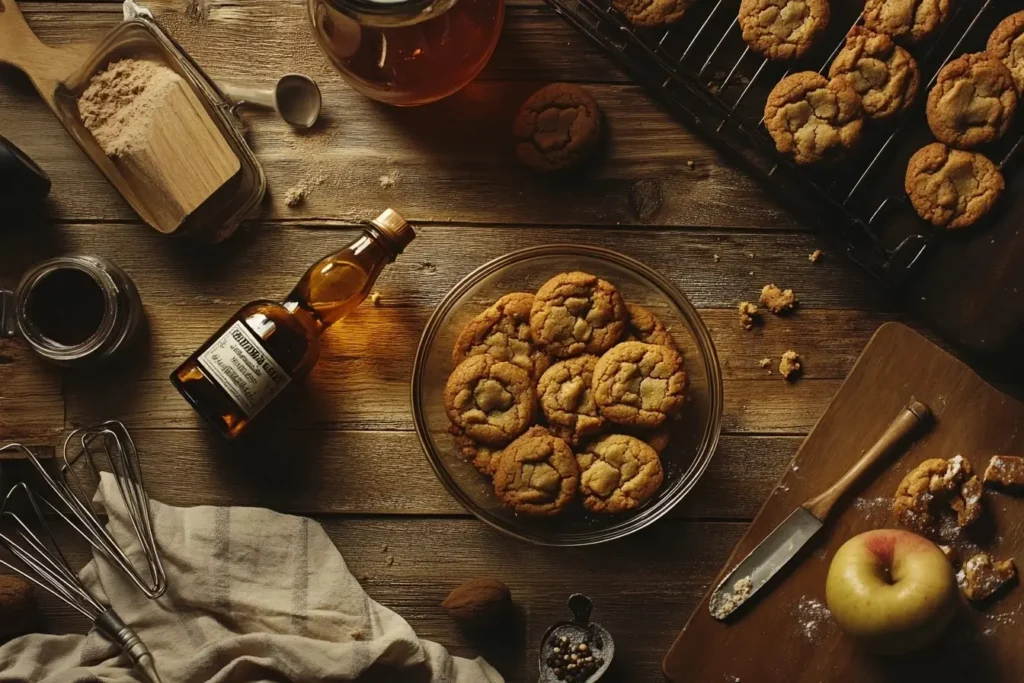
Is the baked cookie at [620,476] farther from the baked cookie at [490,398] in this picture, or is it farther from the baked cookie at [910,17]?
the baked cookie at [910,17]

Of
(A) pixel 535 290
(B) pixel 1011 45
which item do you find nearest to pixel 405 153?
(A) pixel 535 290

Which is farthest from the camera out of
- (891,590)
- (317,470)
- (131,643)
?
(317,470)

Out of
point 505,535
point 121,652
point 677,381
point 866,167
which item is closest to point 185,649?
point 121,652

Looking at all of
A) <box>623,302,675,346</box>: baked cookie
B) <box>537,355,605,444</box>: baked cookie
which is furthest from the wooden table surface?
<box>537,355,605,444</box>: baked cookie

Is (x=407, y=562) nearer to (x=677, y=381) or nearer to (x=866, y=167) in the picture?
(x=677, y=381)

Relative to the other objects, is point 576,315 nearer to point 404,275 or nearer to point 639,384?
point 639,384

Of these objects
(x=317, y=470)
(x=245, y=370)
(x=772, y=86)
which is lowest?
(x=317, y=470)

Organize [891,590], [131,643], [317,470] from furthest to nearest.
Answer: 1. [317,470]
2. [131,643]
3. [891,590]

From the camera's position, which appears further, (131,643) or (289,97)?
(289,97)
